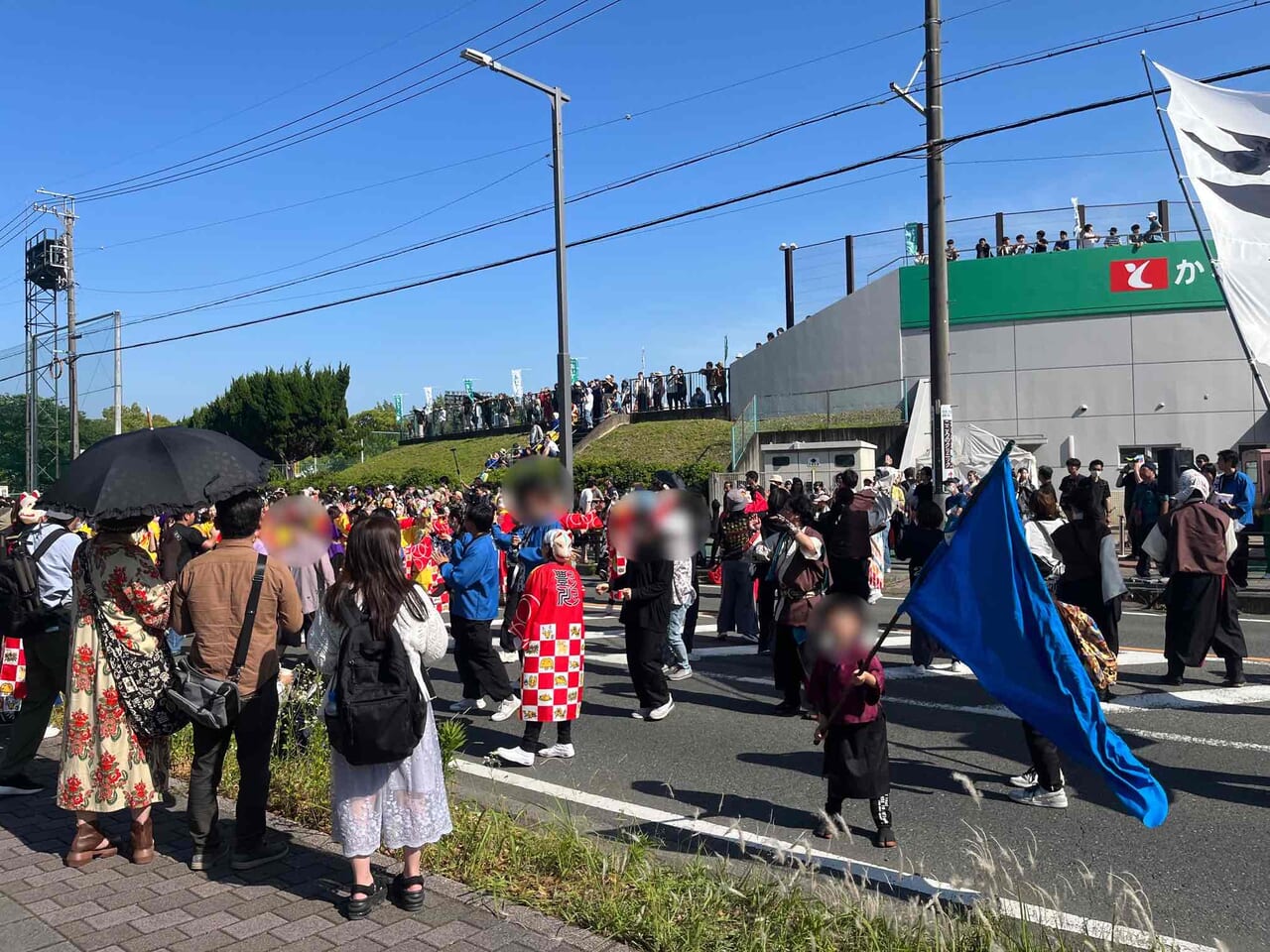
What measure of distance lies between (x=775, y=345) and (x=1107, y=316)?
9.43 meters

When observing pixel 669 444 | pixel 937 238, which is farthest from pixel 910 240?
pixel 937 238

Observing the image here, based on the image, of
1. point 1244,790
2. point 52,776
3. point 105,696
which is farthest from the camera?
point 52,776

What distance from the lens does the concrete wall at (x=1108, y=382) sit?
24.6 m

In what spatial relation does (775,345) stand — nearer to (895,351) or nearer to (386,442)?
(895,351)

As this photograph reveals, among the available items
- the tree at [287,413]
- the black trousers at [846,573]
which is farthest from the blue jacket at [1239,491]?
the tree at [287,413]

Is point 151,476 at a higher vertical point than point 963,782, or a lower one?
higher

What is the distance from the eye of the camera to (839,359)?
96.5 ft

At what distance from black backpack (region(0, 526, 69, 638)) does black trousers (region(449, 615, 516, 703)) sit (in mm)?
2870

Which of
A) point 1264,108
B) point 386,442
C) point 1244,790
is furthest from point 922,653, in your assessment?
point 386,442

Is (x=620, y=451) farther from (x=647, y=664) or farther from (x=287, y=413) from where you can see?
(x=287, y=413)

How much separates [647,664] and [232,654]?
3.73 meters

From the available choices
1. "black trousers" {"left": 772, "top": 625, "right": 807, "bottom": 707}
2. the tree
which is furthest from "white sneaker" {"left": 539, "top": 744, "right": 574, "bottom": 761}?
the tree

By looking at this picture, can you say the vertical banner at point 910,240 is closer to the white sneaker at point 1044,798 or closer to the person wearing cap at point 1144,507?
the person wearing cap at point 1144,507

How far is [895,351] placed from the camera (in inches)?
1104
